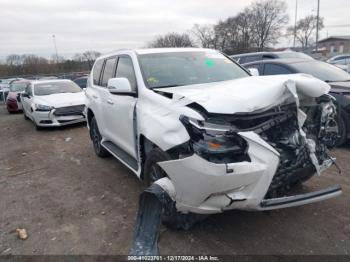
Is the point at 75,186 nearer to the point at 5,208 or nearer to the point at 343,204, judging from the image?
the point at 5,208

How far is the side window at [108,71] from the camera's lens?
4.85 metres

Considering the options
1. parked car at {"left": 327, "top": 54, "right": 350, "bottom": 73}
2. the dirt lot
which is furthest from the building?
A: the dirt lot

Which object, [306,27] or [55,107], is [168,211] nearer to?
[55,107]

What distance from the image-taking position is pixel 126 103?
3.90 metres

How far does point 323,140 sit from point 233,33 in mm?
59835

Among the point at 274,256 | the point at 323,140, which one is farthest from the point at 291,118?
the point at 274,256

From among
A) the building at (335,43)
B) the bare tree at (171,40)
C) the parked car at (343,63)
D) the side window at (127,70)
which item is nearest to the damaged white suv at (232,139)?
the side window at (127,70)

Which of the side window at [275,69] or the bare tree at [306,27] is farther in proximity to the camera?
the bare tree at [306,27]

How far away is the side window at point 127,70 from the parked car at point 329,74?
350cm

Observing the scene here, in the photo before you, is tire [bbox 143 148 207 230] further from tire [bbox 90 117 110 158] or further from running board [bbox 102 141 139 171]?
tire [bbox 90 117 110 158]

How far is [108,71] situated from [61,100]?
16.2 ft

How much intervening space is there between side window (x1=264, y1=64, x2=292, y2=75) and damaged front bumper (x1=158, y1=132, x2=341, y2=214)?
4.48 metres

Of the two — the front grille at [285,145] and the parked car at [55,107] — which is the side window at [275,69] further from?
the parked car at [55,107]

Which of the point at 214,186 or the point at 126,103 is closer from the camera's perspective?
the point at 214,186
